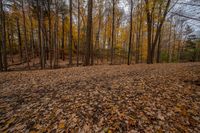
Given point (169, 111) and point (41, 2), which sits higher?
point (41, 2)

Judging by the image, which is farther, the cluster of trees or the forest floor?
the cluster of trees

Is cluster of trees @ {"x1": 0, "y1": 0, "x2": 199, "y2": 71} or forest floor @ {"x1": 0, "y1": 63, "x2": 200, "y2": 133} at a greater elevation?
cluster of trees @ {"x1": 0, "y1": 0, "x2": 199, "y2": 71}

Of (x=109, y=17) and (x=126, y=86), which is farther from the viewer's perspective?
(x=109, y=17)

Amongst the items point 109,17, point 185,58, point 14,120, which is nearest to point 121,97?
point 14,120

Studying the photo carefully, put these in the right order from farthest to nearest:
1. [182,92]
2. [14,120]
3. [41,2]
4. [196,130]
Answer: [41,2]
[182,92]
[14,120]
[196,130]

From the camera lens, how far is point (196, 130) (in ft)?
7.98

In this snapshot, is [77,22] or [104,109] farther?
[77,22]

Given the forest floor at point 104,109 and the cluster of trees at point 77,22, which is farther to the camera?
the cluster of trees at point 77,22

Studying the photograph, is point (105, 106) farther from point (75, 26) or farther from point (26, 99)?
point (75, 26)

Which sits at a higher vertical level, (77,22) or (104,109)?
(77,22)

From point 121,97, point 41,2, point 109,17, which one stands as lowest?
point 121,97

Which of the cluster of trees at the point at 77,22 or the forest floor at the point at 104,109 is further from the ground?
the cluster of trees at the point at 77,22

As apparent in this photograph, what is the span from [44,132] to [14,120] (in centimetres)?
97

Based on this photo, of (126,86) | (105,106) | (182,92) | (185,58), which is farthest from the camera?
(185,58)
